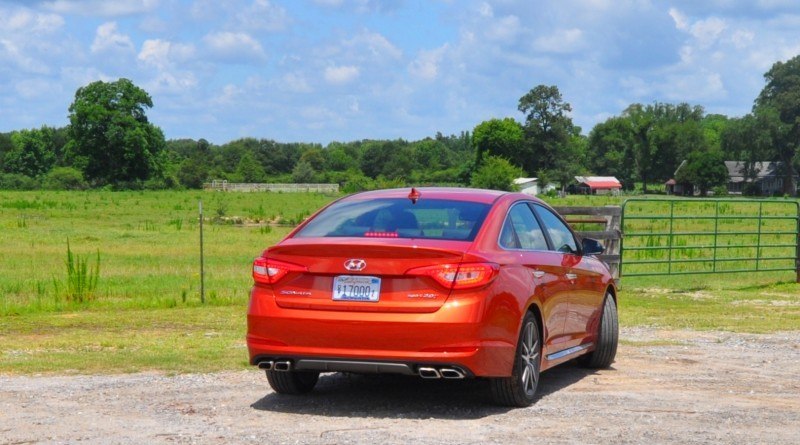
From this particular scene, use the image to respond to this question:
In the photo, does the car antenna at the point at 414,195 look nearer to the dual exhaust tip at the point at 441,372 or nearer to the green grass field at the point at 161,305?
the dual exhaust tip at the point at 441,372

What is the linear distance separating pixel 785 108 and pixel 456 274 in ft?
410

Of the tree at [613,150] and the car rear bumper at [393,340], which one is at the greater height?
the tree at [613,150]

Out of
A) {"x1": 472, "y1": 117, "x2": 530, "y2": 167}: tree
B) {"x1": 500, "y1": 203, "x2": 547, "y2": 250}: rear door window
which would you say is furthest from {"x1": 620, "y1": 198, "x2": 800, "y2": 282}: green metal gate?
{"x1": 472, "y1": 117, "x2": 530, "y2": 167}: tree

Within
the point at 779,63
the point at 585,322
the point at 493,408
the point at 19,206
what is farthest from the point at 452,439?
the point at 779,63

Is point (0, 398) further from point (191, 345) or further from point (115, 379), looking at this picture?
point (191, 345)

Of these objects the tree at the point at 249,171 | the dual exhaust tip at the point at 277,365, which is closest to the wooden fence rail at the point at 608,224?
the dual exhaust tip at the point at 277,365

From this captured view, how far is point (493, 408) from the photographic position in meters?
8.20

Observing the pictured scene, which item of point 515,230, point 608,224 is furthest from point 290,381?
point 608,224

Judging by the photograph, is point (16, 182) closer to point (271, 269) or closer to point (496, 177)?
point (496, 177)

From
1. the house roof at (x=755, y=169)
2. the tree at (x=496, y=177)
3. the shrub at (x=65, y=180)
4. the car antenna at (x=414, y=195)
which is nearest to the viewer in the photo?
the car antenna at (x=414, y=195)

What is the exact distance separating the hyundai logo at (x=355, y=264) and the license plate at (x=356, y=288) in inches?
2.2

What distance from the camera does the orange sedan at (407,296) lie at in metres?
7.55

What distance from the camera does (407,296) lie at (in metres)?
7.57

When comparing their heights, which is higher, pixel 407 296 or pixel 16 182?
pixel 407 296
